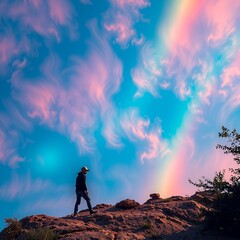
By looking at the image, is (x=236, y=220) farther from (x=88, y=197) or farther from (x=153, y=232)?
(x=88, y=197)

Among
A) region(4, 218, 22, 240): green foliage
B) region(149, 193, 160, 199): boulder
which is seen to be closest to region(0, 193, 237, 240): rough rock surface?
region(4, 218, 22, 240): green foliage

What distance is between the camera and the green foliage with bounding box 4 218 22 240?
17656 mm

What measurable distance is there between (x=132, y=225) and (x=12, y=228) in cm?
607

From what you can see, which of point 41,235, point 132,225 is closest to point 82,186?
point 132,225

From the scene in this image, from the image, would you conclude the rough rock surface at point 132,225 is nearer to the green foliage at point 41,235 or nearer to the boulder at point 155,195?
the green foliage at point 41,235

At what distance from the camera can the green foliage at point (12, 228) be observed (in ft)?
57.9

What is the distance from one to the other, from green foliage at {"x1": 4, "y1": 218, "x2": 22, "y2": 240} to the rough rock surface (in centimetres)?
29

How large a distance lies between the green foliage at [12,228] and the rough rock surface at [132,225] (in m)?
0.29

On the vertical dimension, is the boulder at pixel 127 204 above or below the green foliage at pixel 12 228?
above

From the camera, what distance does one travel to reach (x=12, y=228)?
59.1 feet

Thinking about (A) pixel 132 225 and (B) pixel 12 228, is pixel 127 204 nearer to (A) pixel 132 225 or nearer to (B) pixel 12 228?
(A) pixel 132 225

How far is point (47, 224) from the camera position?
18.7 m

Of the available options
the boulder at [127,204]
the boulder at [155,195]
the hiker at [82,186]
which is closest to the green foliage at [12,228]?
the hiker at [82,186]

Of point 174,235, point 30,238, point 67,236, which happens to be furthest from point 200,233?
point 30,238
